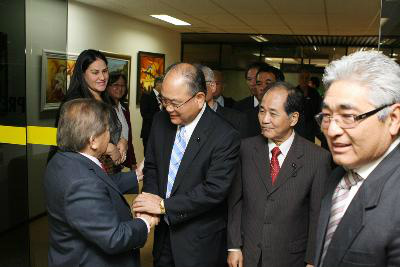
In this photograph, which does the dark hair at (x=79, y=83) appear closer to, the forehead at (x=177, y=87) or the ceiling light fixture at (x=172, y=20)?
the forehead at (x=177, y=87)

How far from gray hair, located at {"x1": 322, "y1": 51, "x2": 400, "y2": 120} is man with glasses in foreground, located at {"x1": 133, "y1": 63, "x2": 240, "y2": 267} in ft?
2.93

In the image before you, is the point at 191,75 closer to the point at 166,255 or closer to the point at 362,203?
the point at 166,255

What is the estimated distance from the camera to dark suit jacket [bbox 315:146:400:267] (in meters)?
1.04

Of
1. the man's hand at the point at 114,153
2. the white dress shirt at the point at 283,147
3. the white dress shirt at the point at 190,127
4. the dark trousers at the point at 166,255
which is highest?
the white dress shirt at the point at 190,127

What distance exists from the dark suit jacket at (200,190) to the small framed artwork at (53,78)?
318 centimetres

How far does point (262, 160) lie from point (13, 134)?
8.75 ft

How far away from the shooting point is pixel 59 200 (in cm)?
156

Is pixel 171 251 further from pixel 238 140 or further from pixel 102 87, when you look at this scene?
pixel 102 87

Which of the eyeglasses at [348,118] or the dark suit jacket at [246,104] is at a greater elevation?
the eyeglasses at [348,118]

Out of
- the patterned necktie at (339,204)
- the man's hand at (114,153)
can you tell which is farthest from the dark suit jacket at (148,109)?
the patterned necktie at (339,204)

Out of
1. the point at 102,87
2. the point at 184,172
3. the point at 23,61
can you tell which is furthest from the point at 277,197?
the point at 23,61

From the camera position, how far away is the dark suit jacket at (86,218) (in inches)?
59.6

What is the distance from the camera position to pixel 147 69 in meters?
7.79

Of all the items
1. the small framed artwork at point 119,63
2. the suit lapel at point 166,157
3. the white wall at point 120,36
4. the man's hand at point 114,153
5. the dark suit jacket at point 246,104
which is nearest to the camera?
the suit lapel at point 166,157
